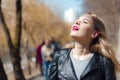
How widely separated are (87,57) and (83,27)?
1.04 feet

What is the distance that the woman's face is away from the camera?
4910mm

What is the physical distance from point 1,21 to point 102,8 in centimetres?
1985

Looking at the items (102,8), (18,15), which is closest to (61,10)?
(102,8)

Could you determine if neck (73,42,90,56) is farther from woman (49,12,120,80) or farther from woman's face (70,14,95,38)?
woman's face (70,14,95,38)

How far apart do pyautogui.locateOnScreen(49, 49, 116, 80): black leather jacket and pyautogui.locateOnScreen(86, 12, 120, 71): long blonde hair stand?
61mm

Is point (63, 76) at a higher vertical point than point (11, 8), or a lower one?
higher

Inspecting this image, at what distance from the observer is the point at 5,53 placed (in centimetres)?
4538

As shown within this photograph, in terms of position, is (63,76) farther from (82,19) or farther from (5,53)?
(5,53)

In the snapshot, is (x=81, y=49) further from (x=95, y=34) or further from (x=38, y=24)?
(x=38, y=24)

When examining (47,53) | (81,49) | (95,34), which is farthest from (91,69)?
(47,53)

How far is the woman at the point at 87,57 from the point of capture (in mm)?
4895

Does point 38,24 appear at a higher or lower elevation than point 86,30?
lower

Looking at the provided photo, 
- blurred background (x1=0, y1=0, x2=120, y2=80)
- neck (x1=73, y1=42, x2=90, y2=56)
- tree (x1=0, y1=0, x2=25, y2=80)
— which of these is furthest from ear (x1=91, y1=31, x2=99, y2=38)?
blurred background (x1=0, y1=0, x2=120, y2=80)

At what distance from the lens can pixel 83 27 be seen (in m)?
4.98
